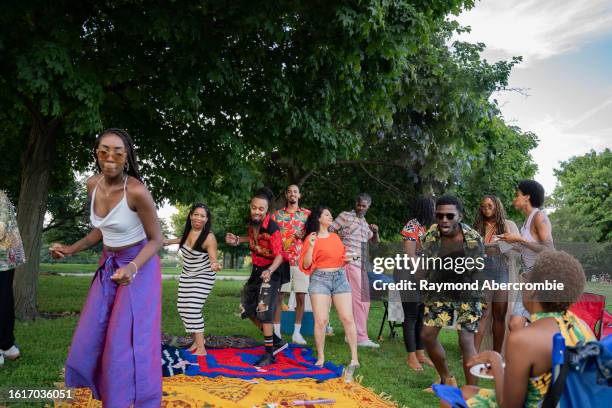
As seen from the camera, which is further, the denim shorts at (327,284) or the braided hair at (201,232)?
the braided hair at (201,232)

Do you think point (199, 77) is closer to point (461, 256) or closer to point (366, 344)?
point (366, 344)

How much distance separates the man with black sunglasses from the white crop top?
279 centimetres

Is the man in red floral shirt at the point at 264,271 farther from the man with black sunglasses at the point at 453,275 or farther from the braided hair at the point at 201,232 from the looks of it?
the man with black sunglasses at the point at 453,275

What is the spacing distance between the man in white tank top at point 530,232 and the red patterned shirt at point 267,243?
2.65 m

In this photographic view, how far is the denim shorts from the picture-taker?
655 centimetres

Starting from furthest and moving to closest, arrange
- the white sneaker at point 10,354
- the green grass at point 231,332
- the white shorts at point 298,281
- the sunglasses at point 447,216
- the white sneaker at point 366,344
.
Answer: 1. the white shorts at point 298,281
2. the white sneaker at point 366,344
3. the white sneaker at point 10,354
4. the green grass at point 231,332
5. the sunglasses at point 447,216

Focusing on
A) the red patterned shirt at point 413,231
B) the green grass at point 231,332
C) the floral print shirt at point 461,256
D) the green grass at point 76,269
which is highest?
the red patterned shirt at point 413,231

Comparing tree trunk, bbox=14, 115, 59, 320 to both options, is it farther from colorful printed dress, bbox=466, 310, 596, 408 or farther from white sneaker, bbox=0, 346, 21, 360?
colorful printed dress, bbox=466, 310, 596, 408

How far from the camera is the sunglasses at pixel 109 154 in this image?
12.0 feet

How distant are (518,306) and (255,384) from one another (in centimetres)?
312

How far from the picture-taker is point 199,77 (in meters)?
8.37

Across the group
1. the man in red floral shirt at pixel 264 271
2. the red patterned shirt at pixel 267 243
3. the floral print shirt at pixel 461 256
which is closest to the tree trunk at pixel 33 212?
the man in red floral shirt at pixel 264 271

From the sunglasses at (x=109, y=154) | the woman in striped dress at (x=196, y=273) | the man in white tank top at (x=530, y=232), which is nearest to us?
the sunglasses at (x=109, y=154)

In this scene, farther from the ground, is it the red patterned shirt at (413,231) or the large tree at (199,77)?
the large tree at (199,77)
